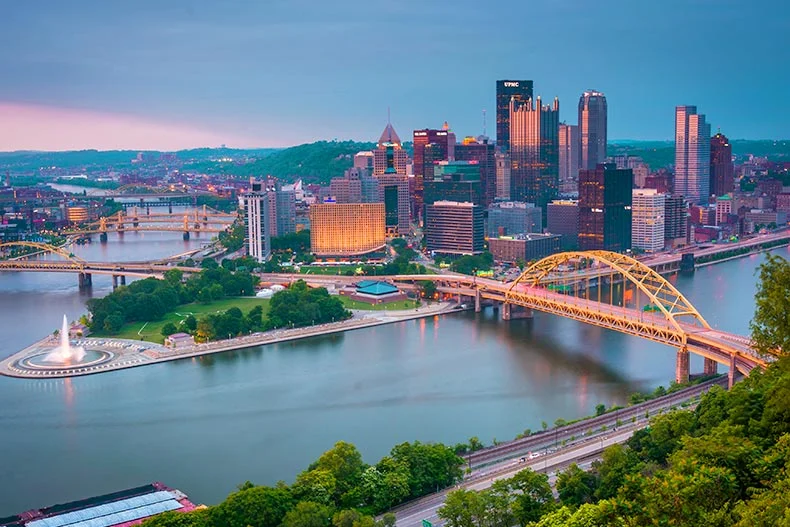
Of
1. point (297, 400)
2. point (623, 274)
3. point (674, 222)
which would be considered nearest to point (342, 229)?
point (674, 222)

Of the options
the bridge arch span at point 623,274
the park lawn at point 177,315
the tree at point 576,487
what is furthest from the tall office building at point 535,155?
the tree at point 576,487

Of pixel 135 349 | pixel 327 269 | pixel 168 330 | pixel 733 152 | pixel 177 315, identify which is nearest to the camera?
pixel 135 349

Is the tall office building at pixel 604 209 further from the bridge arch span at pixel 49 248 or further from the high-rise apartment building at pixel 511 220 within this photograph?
the bridge arch span at pixel 49 248

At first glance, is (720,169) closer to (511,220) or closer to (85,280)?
(511,220)

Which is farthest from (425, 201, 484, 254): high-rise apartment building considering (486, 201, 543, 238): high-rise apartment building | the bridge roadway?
the bridge roadway

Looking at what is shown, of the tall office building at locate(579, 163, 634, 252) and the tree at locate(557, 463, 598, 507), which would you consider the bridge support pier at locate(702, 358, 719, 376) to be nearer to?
the tree at locate(557, 463, 598, 507)

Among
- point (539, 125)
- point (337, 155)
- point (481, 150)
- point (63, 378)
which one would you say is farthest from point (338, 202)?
point (337, 155)
